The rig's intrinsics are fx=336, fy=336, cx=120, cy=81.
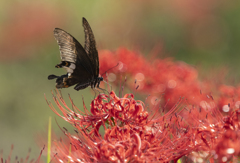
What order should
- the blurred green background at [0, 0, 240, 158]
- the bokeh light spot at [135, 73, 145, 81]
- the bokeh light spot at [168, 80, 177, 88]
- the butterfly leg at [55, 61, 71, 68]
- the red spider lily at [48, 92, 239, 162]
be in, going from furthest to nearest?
the blurred green background at [0, 0, 240, 158] → the bokeh light spot at [135, 73, 145, 81] → the bokeh light spot at [168, 80, 177, 88] → the butterfly leg at [55, 61, 71, 68] → the red spider lily at [48, 92, 239, 162]

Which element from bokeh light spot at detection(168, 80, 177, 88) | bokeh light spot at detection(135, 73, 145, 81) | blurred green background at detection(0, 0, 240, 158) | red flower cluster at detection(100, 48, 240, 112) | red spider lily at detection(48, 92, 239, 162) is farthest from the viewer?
blurred green background at detection(0, 0, 240, 158)

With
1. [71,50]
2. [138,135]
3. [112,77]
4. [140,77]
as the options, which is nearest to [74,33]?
[112,77]

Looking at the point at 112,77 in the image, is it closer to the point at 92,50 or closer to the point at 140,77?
the point at 140,77

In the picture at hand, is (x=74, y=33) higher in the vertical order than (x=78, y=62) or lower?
lower

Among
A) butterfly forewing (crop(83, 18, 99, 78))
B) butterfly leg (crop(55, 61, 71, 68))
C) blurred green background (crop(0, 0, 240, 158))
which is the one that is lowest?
blurred green background (crop(0, 0, 240, 158))

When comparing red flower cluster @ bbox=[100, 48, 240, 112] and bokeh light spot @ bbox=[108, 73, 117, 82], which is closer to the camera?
red flower cluster @ bbox=[100, 48, 240, 112]

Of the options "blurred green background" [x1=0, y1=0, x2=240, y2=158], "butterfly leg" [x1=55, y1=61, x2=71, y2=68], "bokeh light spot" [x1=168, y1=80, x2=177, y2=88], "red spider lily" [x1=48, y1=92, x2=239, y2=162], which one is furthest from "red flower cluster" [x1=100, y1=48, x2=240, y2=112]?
"blurred green background" [x1=0, y1=0, x2=240, y2=158]

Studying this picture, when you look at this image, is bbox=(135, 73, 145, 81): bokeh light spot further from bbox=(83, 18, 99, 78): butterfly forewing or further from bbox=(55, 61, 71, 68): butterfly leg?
bbox=(55, 61, 71, 68): butterfly leg

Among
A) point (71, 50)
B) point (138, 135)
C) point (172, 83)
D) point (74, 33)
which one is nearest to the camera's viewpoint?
point (138, 135)
